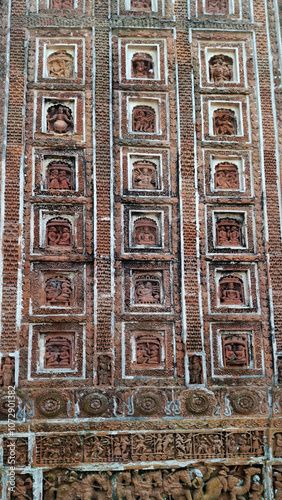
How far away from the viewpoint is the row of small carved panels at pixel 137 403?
35.3 feet

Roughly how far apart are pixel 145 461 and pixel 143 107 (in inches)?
244

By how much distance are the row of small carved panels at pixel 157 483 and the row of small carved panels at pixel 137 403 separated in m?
0.86

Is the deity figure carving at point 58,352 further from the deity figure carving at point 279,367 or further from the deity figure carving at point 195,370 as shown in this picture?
the deity figure carving at point 279,367

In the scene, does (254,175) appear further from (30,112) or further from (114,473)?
(114,473)

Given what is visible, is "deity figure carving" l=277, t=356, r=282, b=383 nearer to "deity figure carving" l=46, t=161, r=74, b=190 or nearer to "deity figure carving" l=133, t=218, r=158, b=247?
"deity figure carving" l=133, t=218, r=158, b=247

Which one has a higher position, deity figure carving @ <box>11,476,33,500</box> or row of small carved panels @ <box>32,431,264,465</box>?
row of small carved panels @ <box>32,431,264,465</box>

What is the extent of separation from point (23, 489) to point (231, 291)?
183 inches

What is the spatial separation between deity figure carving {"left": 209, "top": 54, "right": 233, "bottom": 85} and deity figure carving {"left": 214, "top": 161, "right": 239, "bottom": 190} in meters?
1.69

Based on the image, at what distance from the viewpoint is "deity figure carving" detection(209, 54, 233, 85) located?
12.8m

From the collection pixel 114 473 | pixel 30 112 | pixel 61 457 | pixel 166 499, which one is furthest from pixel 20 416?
pixel 30 112

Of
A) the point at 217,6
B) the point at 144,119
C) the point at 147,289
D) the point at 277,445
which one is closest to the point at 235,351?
the point at 277,445

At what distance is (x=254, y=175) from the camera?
12.2 m

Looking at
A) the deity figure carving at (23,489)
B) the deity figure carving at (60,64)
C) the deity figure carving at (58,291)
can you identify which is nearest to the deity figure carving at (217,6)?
the deity figure carving at (60,64)

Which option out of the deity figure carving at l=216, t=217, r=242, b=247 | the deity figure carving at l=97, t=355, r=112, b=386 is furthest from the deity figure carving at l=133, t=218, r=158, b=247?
the deity figure carving at l=97, t=355, r=112, b=386
